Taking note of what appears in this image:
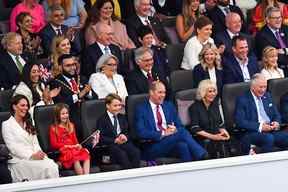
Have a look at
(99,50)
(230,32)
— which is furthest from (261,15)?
(99,50)

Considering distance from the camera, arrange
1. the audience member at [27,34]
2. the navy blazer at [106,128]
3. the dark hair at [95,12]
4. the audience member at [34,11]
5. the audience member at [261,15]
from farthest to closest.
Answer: the audience member at [261,15], the dark hair at [95,12], the audience member at [34,11], the audience member at [27,34], the navy blazer at [106,128]

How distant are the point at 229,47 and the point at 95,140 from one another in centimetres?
238

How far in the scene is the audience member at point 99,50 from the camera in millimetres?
10570

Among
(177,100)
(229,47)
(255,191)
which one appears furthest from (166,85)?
(255,191)

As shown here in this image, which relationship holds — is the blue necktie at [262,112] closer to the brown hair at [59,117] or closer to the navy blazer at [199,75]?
the navy blazer at [199,75]

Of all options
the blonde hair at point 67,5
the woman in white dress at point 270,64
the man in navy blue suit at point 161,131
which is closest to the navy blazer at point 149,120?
the man in navy blue suit at point 161,131

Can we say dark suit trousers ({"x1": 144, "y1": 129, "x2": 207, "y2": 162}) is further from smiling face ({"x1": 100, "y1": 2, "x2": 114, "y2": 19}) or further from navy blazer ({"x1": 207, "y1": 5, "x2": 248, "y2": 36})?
navy blazer ({"x1": 207, "y1": 5, "x2": 248, "y2": 36})

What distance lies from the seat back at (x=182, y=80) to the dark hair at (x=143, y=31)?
565 millimetres

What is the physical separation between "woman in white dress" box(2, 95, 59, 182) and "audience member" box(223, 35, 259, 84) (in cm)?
243

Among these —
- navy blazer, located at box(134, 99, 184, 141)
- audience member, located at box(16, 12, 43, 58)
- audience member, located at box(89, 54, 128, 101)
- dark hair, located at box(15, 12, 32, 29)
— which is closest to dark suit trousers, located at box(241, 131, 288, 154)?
navy blazer, located at box(134, 99, 184, 141)

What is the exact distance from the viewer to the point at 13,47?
33.6 feet

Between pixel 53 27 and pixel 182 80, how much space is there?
1455 mm

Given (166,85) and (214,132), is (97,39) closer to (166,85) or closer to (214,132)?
(166,85)

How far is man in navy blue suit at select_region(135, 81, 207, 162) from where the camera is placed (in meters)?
9.80
